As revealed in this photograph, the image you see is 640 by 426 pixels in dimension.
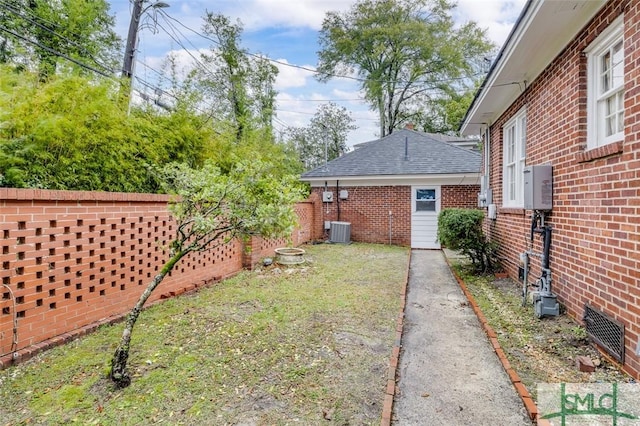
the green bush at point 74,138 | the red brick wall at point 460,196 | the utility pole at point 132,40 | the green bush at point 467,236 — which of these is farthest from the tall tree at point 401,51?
the green bush at point 74,138

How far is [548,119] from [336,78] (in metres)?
22.8

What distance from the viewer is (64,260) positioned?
365cm

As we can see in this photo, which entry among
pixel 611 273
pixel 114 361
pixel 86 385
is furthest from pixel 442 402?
pixel 86 385

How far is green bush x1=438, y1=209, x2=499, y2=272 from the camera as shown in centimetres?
691

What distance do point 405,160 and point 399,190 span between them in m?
1.42

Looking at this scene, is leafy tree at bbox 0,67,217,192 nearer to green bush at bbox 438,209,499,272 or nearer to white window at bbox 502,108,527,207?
green bush at bbox 438,209,499,272

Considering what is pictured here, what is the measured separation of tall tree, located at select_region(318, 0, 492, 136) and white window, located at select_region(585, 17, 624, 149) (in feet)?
71.7

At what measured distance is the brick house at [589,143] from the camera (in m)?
2.88

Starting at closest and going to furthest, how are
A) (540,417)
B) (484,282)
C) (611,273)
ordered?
1. (540,417)
2. (611,273)
3. (484,282)

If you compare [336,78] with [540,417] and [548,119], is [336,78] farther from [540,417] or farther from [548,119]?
[540,417]

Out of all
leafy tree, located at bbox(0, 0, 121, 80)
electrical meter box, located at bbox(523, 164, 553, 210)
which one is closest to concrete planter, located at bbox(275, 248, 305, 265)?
electrical meter box, located at bbox(523, 164, 553, 210)

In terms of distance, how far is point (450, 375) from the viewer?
306cm

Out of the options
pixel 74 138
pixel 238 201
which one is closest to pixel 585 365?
pixel 238 201

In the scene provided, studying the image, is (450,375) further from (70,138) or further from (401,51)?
(401,51)
